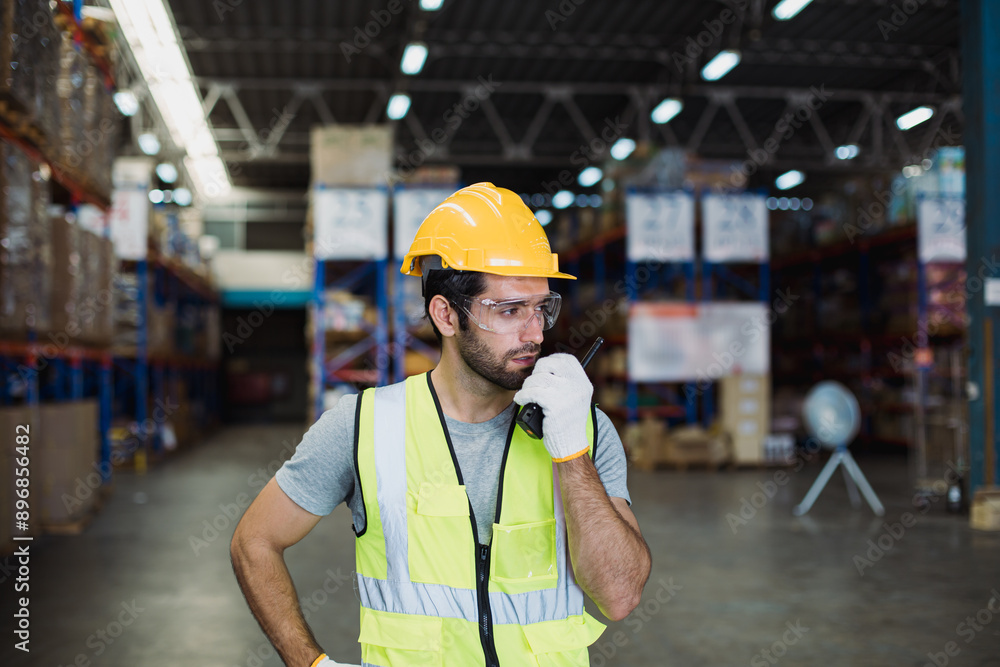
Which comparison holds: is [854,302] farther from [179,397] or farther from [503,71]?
[179,397]

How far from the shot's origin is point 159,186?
21.3m

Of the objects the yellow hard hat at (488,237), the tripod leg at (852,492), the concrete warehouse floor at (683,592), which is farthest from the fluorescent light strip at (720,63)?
the yellow hard hat at (488,237)

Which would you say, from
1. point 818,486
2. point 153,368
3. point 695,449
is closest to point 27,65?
point 818,486

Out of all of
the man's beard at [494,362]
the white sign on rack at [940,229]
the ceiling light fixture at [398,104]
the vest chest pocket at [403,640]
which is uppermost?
the ceiling light fixture at [398,104]

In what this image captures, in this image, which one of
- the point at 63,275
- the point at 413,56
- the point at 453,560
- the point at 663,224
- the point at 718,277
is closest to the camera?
the point at 453,560

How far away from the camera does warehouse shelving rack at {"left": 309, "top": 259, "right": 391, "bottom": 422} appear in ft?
40.3

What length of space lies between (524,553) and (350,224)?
35.0 ft

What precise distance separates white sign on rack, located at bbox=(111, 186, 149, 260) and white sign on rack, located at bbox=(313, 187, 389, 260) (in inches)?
96.5

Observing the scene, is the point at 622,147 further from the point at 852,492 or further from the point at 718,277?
the point at 852,492

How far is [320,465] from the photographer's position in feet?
6.18

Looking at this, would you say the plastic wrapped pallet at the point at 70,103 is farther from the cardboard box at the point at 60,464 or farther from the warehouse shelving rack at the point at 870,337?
the warehouse shelving rack at the point at 870,337

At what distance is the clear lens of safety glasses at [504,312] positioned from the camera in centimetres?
189

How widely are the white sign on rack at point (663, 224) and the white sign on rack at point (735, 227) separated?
28 centimetres

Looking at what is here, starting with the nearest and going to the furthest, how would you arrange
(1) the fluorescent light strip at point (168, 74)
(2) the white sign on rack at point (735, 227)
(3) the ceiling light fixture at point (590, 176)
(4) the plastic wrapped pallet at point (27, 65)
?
(4) the plastic wrapped pallet at point (27, 65) < (2) the white sign on rack at point (735, 227) < (1) the fluorescent light strip at point (168, 74) < (3) the ceiling light fixture at point (590, 176)
